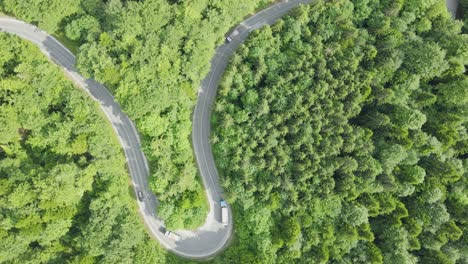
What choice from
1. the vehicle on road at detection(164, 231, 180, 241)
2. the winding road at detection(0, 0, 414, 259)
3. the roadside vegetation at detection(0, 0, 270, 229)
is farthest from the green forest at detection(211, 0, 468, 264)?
the vehicle on road at detection(164, 231, 180, 241)

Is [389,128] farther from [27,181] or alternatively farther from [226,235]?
[27,181]

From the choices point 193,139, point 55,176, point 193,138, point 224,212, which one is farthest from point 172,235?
point 55,176

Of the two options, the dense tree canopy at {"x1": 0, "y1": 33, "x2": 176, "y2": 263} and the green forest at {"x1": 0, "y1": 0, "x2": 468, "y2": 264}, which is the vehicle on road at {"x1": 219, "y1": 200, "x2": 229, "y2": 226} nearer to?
the green forest at {"x1": 0, "y1": 0, "x2": 468, "y2": 264}

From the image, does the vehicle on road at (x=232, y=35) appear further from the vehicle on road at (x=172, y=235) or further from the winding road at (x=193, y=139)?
the vehicle on road at (x=172, y=235)

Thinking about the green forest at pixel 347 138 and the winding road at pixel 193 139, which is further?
the winding road at pixel 193 139

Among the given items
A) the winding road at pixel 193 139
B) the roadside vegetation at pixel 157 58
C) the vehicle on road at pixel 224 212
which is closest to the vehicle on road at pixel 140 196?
the winding road at pixel 193 139

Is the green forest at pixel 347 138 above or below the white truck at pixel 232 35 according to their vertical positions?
below

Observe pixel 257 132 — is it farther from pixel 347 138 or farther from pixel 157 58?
pixel 157 58
